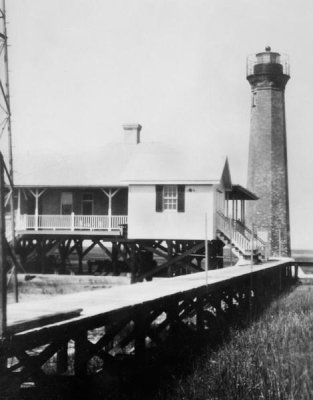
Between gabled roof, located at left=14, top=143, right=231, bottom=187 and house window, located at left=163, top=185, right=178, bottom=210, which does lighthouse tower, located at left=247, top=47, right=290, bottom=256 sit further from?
house window, located at left=163, top=185, right=178, bottom=210

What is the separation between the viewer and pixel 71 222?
30.0m

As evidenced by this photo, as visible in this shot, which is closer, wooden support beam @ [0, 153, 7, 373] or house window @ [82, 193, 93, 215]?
wooden support beam @ [0, 153, 7, 373]

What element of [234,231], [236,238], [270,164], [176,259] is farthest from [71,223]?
[270,164]

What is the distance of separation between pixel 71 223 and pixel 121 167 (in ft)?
13.0

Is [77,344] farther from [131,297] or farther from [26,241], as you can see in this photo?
[26,241]

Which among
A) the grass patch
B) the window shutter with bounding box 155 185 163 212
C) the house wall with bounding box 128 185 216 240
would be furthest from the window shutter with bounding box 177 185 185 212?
the grass patch

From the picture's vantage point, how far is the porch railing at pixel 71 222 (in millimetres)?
29938

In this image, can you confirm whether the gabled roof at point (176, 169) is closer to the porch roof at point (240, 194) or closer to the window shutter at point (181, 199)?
the window shutter at point (181, 199)

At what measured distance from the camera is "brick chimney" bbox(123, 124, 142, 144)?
1347 inches

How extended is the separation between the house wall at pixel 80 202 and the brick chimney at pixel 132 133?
150 inches

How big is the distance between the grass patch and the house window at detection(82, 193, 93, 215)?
2082cm

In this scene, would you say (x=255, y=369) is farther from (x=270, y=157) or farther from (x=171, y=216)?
(x=270, y=157)

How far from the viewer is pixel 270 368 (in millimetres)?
8680

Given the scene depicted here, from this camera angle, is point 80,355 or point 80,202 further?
point 80,202
